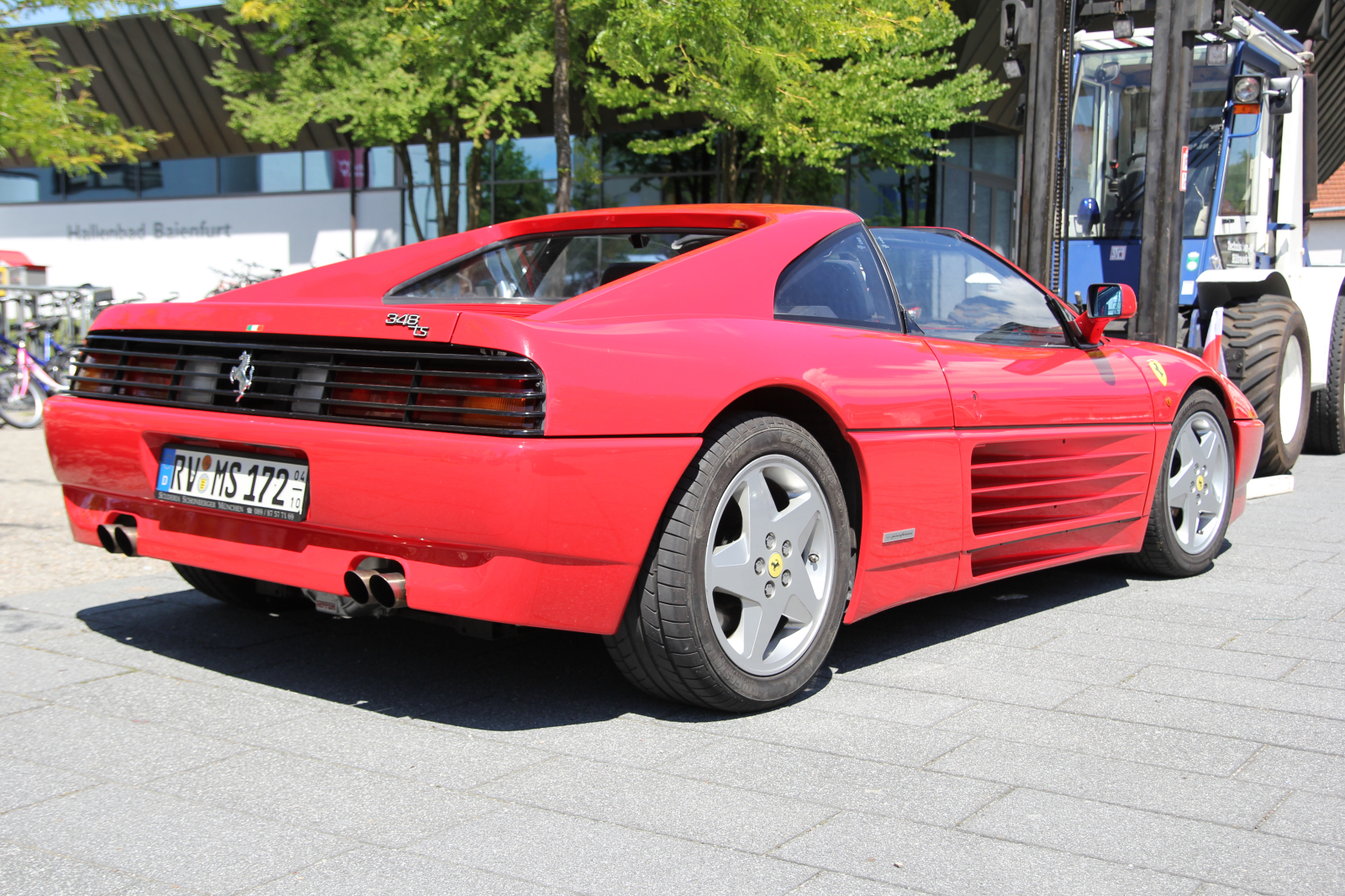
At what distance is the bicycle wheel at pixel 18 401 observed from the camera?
11531 millimetres

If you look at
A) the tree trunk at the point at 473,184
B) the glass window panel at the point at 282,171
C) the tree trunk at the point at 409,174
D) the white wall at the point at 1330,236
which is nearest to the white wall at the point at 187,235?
the glass window panel at the point at 282,171

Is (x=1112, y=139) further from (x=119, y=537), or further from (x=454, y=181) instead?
(x=454, y=181)

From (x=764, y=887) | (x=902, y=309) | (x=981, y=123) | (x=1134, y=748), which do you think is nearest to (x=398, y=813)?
(x=764, y=887)

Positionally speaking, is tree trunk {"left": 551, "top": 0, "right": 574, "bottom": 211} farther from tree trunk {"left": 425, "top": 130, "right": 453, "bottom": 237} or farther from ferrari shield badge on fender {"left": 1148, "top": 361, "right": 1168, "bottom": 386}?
tree trunk {"left": 425, "top": 130, "right": 453, "bottom": 237}

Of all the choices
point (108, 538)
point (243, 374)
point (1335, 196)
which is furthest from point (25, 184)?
point (1335, 196)

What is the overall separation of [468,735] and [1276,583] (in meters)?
3.58

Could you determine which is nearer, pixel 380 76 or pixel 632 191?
pixel 380 76

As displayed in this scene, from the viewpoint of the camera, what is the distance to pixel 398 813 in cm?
244

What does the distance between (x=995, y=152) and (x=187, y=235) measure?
57.9 feet

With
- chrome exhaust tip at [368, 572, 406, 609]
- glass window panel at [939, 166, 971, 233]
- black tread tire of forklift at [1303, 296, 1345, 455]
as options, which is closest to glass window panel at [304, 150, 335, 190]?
glass window panel at [939, 166, 971, 233]

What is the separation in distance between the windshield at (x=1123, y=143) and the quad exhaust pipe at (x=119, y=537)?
695 centimetres

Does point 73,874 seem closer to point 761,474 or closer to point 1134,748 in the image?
point 761,474

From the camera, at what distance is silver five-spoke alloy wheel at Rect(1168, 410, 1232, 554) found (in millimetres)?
4922

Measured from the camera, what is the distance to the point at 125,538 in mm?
3328
